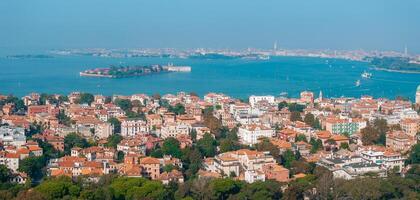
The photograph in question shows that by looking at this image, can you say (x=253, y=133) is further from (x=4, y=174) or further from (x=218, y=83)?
(x=218, y=83)

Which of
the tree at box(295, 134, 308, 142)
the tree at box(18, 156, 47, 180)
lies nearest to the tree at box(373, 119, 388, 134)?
the tree at box(295, 134, 308, 142)

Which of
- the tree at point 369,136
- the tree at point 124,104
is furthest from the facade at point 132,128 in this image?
the tree at point 369,136

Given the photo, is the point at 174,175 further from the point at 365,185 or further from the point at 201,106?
the point at 201,106

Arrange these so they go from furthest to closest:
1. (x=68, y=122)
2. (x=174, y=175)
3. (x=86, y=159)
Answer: (x=68, y=122) → (x=86, y=159) → (x=174, y=175)

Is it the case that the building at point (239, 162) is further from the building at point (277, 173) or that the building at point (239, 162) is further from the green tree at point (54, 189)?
the green tree at point (54, 189)

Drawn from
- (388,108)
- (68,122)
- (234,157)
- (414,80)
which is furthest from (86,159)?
(414,80)

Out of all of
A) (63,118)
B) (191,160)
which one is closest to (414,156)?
(191,160)
